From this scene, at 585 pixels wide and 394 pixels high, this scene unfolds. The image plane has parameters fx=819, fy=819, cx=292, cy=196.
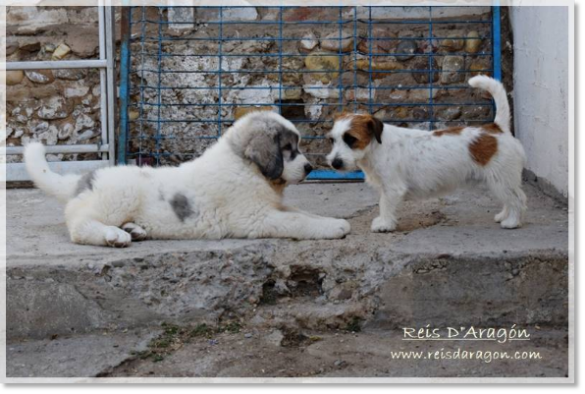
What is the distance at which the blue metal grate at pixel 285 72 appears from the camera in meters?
7.66

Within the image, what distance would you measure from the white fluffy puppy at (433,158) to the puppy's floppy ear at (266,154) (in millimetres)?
364

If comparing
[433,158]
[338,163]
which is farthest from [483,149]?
[338,163]

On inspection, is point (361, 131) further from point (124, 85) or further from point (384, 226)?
point (124, 85)

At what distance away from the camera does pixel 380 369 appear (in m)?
4.45

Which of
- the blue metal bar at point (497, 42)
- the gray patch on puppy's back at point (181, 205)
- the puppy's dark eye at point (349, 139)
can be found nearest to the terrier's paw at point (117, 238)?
the gray patch on puppy's back at point (181, 205)

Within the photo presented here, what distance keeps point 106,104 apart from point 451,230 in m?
3.61

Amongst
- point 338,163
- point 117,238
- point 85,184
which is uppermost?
point 338,163

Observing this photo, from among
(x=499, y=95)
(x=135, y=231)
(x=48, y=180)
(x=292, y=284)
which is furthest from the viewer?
(x=48, y=180)

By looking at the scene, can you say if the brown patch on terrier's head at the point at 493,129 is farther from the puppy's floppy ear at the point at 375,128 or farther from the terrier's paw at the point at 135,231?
the terrier's paw at the point at 135,231

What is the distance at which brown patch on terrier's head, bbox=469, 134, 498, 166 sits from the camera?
5.50m

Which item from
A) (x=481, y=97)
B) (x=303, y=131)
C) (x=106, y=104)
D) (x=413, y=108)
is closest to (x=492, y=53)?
A: (x=481, y=97)

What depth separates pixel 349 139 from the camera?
5.48 meters

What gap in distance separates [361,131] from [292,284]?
3.73 ft

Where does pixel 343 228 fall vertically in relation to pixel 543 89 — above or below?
below
